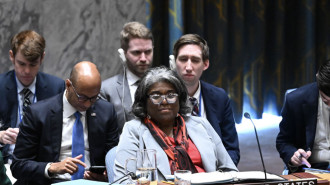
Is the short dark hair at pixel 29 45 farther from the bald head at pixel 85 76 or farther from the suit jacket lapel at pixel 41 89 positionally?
the bald head at pixel 85 76

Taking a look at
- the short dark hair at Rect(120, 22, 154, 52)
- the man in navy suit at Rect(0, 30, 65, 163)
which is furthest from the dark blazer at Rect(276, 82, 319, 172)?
the man in navy suit at Rect(0, 30, 65, 163)

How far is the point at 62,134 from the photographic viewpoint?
9.46ft

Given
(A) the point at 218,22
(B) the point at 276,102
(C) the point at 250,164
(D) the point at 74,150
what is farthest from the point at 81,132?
(B) the point at 276,102

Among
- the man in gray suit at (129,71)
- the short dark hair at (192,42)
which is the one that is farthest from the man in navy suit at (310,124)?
the man in gray suit at (129,71)

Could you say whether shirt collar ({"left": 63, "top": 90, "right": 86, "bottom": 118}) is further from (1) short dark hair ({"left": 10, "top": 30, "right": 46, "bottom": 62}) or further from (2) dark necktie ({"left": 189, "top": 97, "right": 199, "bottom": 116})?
(2) dark necktie ({"left": 189, "top": 97, "right": 199, "bottom": 116})

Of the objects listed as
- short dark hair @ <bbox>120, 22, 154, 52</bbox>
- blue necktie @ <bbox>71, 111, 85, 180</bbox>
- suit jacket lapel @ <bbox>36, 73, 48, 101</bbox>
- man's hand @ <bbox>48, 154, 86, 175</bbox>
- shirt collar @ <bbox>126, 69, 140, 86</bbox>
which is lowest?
Result: man's hand @ <bbox>48, 154, 86, 175</bbox>

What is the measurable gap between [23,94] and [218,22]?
11.1ft

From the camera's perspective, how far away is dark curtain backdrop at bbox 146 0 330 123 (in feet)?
21.0

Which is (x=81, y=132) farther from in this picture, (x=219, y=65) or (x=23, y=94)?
(x=219, y=65)

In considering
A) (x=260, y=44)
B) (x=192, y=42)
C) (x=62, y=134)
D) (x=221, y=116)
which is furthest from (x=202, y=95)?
(x=260, y=44)

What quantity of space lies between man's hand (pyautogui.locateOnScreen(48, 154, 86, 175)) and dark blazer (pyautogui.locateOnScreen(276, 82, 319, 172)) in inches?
52.0

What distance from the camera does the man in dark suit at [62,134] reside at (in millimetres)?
2779

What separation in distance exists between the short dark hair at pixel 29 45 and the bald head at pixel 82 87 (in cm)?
64

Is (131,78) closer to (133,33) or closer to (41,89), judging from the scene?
(133,33)
